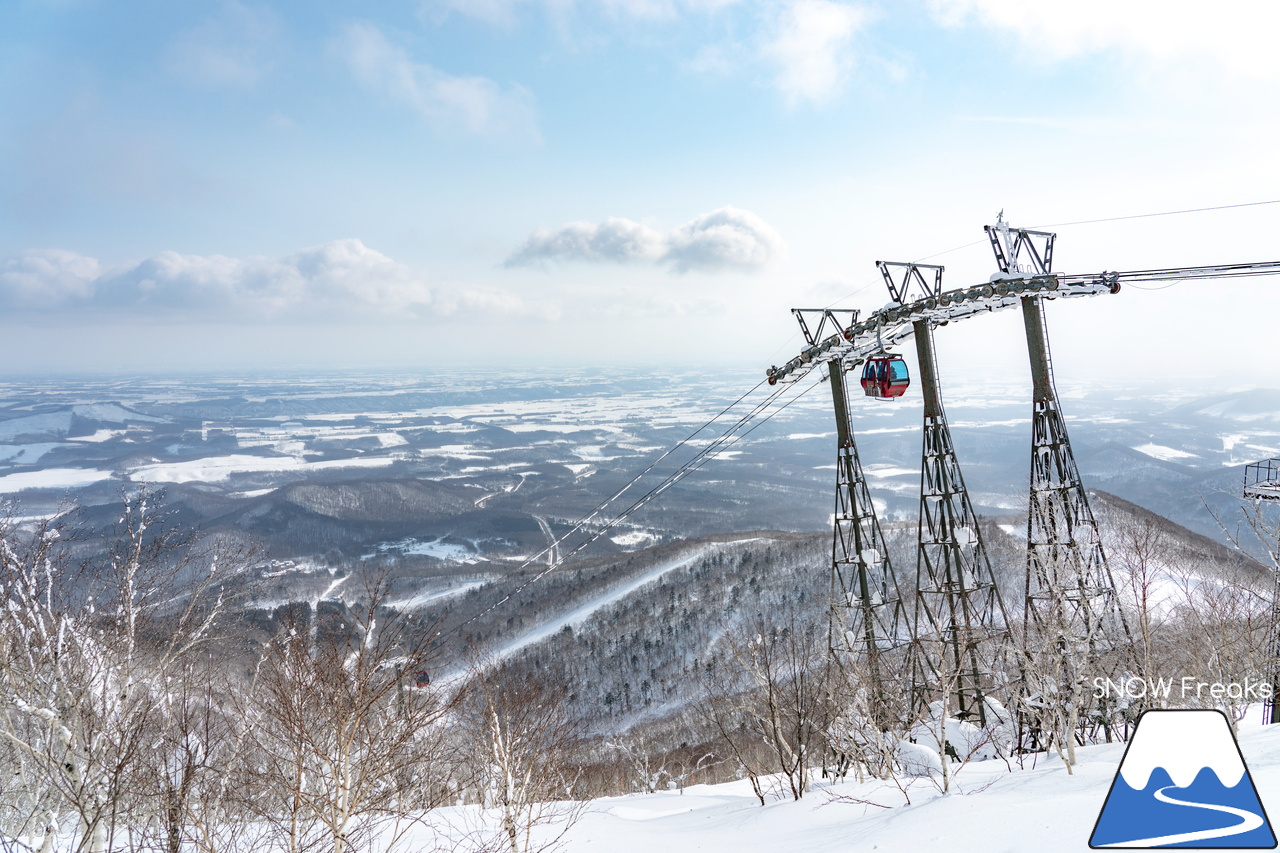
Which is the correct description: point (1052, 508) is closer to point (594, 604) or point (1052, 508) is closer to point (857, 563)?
point (857, 563)

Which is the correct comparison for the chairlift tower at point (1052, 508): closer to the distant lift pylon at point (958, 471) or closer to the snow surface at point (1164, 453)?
the distant lift pylon at point (958, 471)

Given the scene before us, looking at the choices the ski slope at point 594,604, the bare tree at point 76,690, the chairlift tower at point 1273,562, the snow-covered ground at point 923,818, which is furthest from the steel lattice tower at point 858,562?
the ski slope at point 594,604

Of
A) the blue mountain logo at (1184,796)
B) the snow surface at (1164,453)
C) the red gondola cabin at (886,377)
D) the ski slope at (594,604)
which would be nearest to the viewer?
the blue mountain logo at (1184,796)

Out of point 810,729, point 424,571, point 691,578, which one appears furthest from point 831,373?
point 424,571

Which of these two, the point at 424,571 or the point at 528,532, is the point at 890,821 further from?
the point at 528,532

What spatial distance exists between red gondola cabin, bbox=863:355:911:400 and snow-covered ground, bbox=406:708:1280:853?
27.3 feet

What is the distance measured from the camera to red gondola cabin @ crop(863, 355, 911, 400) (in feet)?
48.8

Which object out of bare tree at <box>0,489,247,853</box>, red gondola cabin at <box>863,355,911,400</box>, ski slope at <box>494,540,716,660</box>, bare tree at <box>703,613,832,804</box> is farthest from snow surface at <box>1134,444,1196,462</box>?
bare tree at <box>0,489,247,853</box>

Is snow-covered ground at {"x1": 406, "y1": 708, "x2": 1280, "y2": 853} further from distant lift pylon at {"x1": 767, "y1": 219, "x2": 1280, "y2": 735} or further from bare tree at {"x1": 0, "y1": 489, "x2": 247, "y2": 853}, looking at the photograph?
bare tree at {"x1": 0, "y1": 489, "x2": 247, "y2": 853}

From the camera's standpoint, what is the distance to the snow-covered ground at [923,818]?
7574mm

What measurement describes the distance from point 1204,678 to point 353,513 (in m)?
170

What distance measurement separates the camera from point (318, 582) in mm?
109500

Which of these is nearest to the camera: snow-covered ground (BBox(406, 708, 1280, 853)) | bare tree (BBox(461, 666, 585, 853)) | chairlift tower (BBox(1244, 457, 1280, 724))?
snow-covered ground (BBox(406, 708, 1280, 853))

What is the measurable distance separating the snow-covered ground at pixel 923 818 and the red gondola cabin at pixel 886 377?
8324 millimetres
